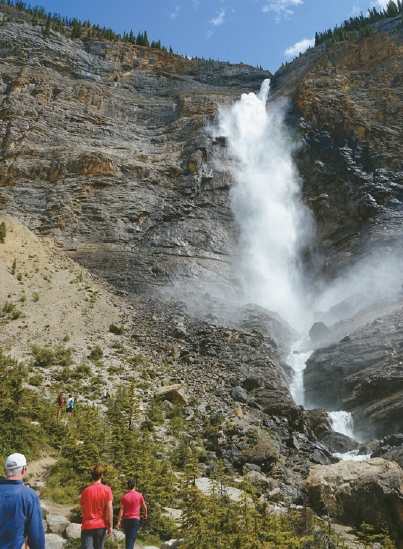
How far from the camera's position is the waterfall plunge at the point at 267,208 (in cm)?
3922

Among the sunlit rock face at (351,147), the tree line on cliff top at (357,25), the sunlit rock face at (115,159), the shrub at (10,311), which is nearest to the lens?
the shrub at (10,311)

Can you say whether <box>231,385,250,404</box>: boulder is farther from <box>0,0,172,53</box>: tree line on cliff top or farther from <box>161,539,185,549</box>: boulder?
<box>0,0,172,53</box>: tree line on cliff top

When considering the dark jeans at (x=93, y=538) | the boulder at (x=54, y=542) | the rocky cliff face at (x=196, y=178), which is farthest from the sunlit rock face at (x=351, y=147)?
the dark jeans at (x=93, y=538)

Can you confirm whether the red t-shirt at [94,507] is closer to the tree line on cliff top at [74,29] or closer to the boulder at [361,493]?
the boulder at [361,493]

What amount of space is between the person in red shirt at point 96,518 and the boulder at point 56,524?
201cm

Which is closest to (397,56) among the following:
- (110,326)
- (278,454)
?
(110,326)

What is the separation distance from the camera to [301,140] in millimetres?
50156

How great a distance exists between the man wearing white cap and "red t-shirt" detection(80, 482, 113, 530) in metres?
1.98

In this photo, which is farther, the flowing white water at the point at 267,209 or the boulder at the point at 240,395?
the flowing white water at the point at 267,209

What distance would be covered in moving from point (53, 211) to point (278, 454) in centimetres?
2885

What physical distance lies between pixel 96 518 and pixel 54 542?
4.71 ft

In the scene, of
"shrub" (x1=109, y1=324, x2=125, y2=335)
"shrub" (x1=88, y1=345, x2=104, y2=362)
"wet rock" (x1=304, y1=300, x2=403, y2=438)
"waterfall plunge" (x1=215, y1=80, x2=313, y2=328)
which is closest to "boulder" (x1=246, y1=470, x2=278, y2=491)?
"shrub" (x1=88, y1=345, x2=104, y2=362)

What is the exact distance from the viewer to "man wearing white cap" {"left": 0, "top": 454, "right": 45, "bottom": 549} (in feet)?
11.2

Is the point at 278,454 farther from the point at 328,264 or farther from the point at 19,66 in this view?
the point at 19,66
